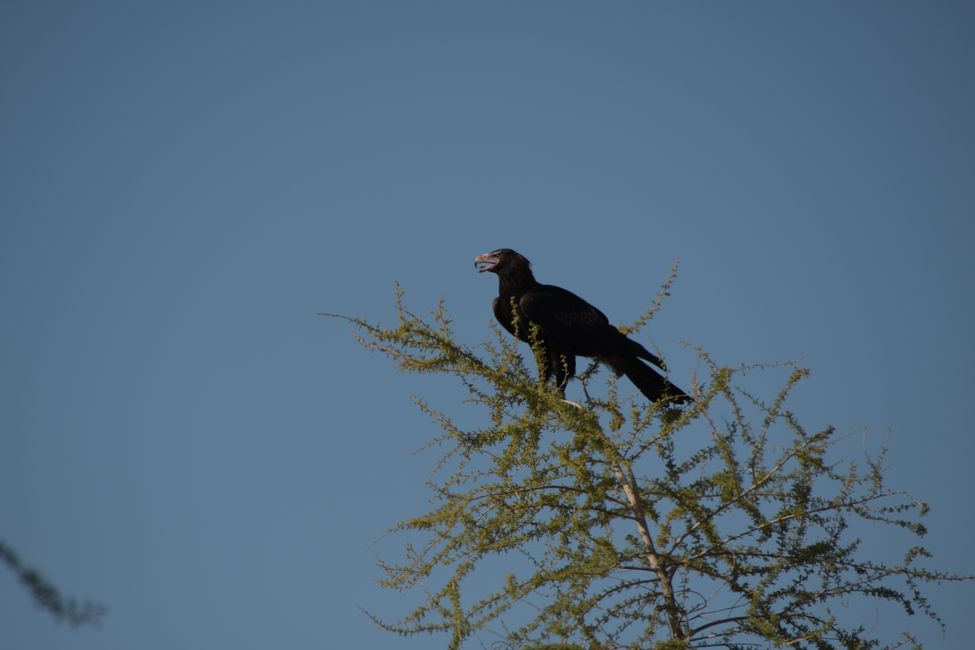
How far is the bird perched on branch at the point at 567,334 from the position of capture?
644 centimetres

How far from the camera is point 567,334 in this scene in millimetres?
6816

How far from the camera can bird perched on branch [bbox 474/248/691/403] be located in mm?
6441

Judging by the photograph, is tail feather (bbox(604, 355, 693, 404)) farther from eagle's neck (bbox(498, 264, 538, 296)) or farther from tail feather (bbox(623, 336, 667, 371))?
eagle's neck (bbox(498, 264, 538, 296))

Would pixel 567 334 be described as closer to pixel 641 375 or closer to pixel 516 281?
pixel 641 375

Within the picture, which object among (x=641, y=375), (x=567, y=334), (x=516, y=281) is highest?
(x=516, y=281)

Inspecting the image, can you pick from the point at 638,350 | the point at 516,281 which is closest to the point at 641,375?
the point at 638,350

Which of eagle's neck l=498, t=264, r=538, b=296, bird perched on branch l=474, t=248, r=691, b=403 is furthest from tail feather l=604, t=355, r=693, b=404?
eagle's neck l=498, t=264, r=538, b=296

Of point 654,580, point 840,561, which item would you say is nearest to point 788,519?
point 840,561

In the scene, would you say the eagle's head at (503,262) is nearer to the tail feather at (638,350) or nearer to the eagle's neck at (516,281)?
the eagle's neck at (516,281)

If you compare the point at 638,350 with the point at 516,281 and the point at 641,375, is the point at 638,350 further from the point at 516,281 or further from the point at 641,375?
the point at 516,281

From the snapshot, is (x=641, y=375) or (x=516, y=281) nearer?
(x=641, y=375)

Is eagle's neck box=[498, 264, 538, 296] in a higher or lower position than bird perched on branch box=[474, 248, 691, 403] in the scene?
higher

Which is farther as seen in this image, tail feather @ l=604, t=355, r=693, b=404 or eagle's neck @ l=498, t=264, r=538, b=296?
eagle's neck @ l=498, t=264, r=538, b=296

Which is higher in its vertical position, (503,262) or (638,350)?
(503,262)
